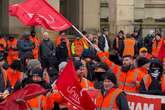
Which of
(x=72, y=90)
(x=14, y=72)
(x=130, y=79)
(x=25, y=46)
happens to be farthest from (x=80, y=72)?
(x=25, y=46)

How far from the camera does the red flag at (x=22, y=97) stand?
10414 mm

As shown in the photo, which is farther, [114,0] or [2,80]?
[114,0]

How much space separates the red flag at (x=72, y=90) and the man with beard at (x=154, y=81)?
2.53 meters

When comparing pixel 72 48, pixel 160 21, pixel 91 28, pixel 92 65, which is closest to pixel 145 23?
pixel 160 21

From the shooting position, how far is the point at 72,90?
32.6 feet

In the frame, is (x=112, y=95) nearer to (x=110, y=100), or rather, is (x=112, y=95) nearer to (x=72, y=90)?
(x=110, y=100)

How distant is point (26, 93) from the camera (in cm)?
1059

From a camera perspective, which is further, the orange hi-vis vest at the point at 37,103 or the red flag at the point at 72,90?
the orange hi-vis vest at the point at 37,103

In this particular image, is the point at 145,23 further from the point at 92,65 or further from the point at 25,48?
the point at 92,65

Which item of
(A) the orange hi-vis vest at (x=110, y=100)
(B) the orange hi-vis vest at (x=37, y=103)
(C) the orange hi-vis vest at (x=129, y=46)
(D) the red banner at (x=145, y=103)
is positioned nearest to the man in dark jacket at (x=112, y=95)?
(A) the orange hi-vis vest at (x=110, y=100)

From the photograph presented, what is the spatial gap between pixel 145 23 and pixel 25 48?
17251 millimetres

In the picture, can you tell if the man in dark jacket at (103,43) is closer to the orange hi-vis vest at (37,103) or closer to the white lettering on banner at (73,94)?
the orange hi-vis vest at (37,103)

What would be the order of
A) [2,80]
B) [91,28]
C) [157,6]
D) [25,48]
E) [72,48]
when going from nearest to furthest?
[2,80] → [25,48] → [72,48] → [91,28] → [157,6]

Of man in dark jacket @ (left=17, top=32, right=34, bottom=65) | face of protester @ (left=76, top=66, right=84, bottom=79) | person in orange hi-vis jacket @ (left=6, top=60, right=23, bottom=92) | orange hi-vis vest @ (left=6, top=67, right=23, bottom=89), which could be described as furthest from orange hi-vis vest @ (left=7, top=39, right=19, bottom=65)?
face of protester @ (left=76, top=66, right=84, bottom=79)
